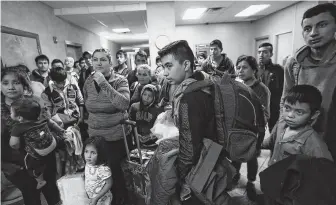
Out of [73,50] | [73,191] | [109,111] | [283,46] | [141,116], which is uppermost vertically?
[73,50]

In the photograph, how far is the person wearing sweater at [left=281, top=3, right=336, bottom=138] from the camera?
1344 millimetres

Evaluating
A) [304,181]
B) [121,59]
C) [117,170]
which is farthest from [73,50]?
[304,181]

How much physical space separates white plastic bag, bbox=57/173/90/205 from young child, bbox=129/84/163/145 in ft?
3.14

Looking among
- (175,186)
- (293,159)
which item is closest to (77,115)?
(175,186)

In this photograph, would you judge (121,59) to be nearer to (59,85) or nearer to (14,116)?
(59,85)

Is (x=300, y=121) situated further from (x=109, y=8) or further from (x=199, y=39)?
(x=199, y=39)

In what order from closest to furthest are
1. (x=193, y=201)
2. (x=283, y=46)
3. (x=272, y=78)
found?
(x=193, y=201) → (x=272, y=78) → (x=283, y=46)

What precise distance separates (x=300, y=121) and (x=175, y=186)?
1.08 metres

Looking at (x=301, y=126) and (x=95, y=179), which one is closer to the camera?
(x=301, y=126)

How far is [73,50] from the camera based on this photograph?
24.5 feet

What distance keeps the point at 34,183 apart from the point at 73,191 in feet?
1.40

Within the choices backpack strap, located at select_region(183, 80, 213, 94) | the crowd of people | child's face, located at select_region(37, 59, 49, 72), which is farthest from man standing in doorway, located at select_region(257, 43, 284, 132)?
child's face, located at select_region(37, 59, 49, 72)

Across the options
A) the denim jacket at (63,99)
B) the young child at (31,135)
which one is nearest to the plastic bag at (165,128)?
the young child at (31,135)

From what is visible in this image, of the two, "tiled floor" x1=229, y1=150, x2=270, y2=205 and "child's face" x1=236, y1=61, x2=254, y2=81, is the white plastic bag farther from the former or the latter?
"child's face" x1=236, y1=61, x2=254, y2=81
